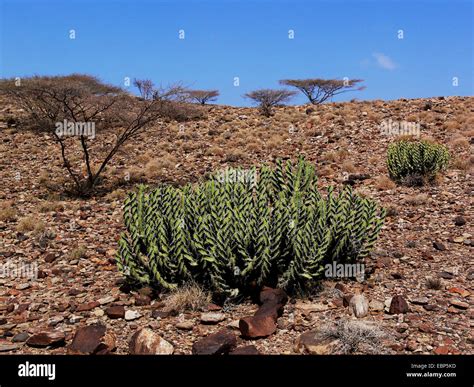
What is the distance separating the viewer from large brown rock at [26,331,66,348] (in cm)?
567

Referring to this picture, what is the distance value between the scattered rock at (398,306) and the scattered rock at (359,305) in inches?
12.5

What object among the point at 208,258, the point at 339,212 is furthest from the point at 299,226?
the point at 208,258

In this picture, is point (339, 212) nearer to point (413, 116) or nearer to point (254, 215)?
point (254, 215)

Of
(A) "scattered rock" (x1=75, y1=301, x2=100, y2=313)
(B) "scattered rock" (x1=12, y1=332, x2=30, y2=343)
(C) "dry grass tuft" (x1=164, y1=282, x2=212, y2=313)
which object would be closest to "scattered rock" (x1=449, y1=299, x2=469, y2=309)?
(C) "dry grass tuft" (x1=164, y1=282, x2=212, y2=313)

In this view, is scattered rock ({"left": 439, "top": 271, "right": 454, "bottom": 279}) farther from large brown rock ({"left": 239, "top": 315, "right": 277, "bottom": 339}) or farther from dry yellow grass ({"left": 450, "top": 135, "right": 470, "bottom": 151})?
dry yellow grass ({"left": 450, "top": 135, "right": 470, "bottom": 151})

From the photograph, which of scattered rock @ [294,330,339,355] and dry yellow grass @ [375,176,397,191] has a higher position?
dry yellow grass @ [375,176,397,191]

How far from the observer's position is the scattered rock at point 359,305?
19.7ft

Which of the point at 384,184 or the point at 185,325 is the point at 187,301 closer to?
the point at 185,325

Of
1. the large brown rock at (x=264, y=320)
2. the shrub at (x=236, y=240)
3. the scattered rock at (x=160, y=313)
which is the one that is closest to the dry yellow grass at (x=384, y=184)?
the shrub at (x=236, y=240)

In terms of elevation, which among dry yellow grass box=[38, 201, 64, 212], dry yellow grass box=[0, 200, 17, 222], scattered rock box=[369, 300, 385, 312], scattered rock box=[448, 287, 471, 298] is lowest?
scattered rock box=[369, 300, 385, 312]

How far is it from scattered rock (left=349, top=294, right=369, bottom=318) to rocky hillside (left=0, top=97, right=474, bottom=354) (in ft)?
0.08

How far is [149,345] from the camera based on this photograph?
17.2 feet

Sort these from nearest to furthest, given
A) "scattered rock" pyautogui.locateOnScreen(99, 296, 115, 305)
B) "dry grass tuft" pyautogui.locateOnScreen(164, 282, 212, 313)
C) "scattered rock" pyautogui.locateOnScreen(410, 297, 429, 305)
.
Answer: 1. "scattered rock" pyautogui.locateOnScreen(410, 297, 429, 305)
2. "dry grass tuft" pyautogui.locateOnScreen(164, 282, 212, 313)
3. "scattered rock" pyautogui.locateOnScreen(99, 296, 115, 305)
